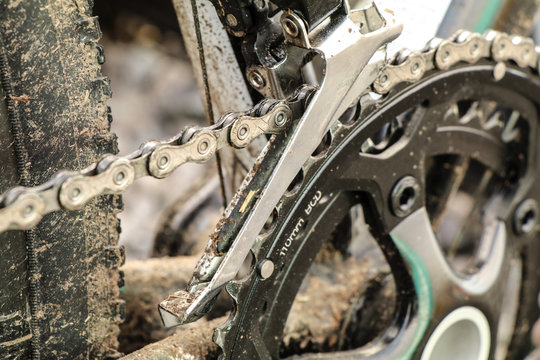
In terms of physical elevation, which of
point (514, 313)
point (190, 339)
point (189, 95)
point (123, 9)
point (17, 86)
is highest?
point (123, 9)

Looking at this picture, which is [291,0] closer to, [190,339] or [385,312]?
[190,339]

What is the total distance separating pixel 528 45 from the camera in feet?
3.00

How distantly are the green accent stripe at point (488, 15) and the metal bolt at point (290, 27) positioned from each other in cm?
48

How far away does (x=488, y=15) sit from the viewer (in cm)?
103

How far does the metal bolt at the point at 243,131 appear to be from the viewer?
643 millimetres

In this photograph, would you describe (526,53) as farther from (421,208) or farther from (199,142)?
(199,142)

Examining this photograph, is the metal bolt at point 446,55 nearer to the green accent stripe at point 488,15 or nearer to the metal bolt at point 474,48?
the metal bolt at point 474,48

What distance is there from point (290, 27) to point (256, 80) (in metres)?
0.11

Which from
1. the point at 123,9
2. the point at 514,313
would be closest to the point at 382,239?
the point at 514,313

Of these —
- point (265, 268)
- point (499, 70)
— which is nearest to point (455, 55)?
point (499, 70)

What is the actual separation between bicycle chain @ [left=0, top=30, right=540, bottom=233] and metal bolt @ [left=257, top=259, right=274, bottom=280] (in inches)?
5.7

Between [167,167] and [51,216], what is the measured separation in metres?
0.17

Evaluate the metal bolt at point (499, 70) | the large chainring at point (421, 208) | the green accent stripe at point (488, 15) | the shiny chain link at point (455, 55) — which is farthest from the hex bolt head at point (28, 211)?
the green accent stripe at point (488, 15)

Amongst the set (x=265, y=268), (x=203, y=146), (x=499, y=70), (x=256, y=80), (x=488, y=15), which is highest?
(x=488, y=15)
